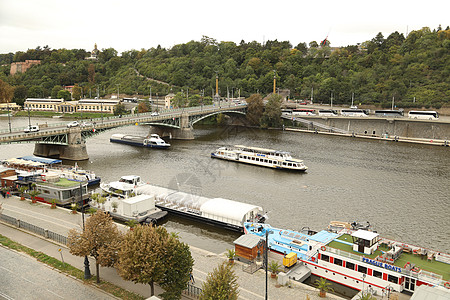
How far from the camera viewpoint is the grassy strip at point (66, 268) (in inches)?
748

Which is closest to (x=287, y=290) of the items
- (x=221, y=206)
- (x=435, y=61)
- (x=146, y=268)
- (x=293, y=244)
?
(x=293, y=244)

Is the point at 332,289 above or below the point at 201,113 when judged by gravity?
below

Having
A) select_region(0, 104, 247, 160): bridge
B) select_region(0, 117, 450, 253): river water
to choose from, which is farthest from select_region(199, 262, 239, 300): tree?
select_region(0, 104, 247, 160): bridge

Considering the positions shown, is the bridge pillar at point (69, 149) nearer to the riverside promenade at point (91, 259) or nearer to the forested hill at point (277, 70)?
the riverside promenade at point (91, 259)

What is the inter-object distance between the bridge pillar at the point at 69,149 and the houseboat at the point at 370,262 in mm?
40405

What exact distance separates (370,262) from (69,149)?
4810 cm

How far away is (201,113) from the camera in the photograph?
274ft

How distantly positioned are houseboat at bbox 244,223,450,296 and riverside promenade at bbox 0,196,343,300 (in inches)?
105

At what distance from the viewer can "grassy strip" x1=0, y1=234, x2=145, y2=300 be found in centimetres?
1900

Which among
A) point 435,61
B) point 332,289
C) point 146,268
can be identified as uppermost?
point 435,61

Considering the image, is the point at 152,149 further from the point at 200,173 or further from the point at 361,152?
the point at 361,152

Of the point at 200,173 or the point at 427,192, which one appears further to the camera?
the point at 200,173

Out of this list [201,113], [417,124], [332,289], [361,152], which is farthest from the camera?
[201,113]

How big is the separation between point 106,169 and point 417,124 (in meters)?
63.7
